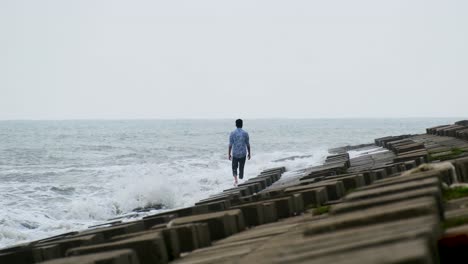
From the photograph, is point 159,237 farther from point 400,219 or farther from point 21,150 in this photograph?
point 21,150

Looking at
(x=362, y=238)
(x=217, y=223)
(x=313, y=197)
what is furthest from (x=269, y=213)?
(x=362, y=238)

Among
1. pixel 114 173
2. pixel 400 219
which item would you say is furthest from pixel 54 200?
pixel 400 219

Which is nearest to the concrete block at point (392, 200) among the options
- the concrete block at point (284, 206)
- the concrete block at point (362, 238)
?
the concrete block at point (362, 238)

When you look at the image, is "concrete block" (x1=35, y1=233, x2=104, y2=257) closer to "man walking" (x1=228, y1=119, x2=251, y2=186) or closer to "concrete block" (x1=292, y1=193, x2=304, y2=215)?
"concrete block" (x1=292, y1=193, x2=304, y2=215)

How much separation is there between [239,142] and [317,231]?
11931 millimetres

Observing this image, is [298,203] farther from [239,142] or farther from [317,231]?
[239,142]

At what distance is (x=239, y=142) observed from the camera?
15.9 metres

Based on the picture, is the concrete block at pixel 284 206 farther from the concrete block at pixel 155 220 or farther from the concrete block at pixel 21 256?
the concrete block at pixel 21 256

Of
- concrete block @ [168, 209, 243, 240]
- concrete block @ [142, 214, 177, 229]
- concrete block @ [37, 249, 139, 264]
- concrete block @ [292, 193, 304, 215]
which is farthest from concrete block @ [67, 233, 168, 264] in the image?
concrete block @ [142, 214, 177, 229]

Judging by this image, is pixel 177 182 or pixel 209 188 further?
pixel 177 182

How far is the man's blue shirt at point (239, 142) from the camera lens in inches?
624

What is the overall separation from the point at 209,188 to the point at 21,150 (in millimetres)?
31618

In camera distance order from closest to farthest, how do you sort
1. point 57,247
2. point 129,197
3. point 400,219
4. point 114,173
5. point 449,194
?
point 400,219 < point 449,194 < point 57,247 < point 129,197 < point 114,173

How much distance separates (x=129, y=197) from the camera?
66.3ft
